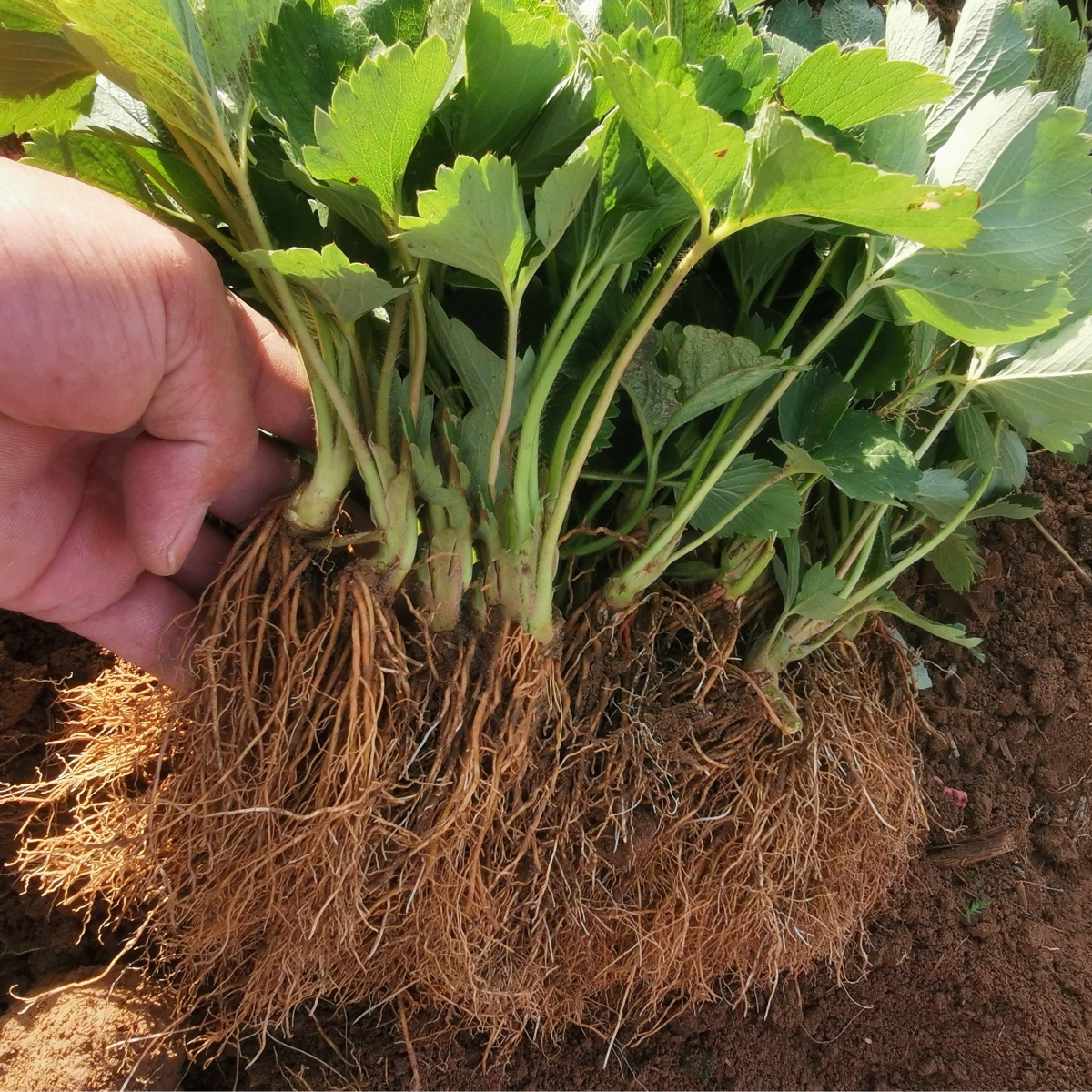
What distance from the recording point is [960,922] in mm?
1183

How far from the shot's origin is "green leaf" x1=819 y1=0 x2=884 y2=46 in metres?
0.93

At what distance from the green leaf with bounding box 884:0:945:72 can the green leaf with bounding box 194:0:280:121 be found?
0.54 m

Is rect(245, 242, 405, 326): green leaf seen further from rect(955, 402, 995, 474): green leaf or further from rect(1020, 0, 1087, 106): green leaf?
rect(1020, 0, 1087, 106): green leaf

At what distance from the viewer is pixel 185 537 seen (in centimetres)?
81

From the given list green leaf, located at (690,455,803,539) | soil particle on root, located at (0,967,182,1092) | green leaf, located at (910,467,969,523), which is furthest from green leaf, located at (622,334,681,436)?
soil particle on root, located at (0,967,182,1092)

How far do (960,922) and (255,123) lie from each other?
4.37 feet

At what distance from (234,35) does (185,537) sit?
17.2 inches

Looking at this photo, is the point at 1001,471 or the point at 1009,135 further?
the point at 1001,471

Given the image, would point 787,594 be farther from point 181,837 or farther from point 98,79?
point 98,79

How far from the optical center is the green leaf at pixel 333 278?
581mm

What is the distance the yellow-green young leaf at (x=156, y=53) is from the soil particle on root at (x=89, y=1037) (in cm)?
90

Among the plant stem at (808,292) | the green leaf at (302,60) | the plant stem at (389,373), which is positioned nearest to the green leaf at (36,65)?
the green leaf at (302,60)

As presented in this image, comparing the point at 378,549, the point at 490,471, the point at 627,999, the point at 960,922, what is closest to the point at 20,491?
the point at 378,549

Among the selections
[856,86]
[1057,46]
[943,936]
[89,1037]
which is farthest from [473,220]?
[943,936]
